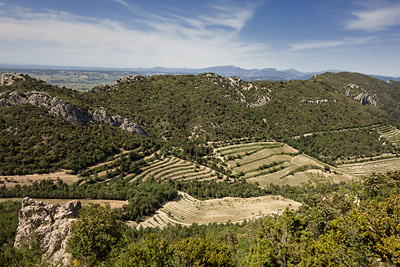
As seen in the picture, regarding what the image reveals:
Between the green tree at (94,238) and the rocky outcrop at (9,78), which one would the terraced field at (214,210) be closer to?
the green tree at (94,238)

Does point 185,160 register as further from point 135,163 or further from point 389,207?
point 389,207

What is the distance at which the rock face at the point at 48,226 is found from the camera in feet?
107

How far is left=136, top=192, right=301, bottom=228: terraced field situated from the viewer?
197 feet

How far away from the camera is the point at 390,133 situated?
527 feet

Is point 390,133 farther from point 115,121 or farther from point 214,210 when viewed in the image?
point 115,121

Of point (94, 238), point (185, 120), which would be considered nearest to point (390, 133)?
point (185, 120)

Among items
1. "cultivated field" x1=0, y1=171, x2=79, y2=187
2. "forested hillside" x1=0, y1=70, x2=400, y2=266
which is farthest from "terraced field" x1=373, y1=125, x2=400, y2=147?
"cultivated field" x1=0, y1=171, x2=79, y2=187

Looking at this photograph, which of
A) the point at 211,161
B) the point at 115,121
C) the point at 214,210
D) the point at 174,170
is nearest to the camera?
the point at 214,210

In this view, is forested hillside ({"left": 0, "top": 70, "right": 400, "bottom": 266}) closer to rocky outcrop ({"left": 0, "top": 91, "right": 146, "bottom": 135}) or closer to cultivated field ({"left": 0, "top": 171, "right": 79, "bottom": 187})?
rocky outcrop ({"left": 0, "top": 91, "right": 146, "bottom": 135})

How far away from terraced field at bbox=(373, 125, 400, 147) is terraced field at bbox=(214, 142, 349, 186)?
301 ft

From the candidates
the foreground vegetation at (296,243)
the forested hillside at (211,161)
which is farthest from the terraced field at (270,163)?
the foreground vegetation at (296,243)

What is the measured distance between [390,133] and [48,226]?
23582cm

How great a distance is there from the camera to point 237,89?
627ft

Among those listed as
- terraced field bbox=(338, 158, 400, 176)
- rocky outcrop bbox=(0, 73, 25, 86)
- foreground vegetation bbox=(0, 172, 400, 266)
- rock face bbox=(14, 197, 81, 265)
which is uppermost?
rocky outcrop bbox=(0, 73, 25, 86)
